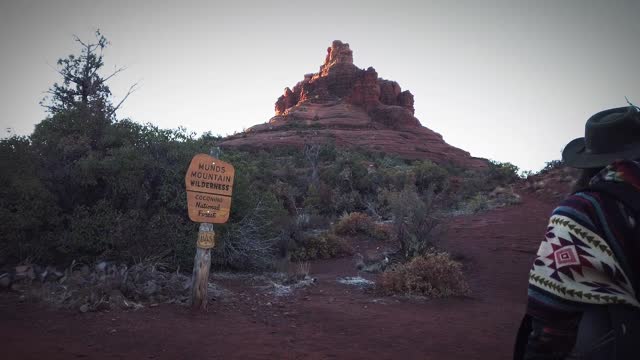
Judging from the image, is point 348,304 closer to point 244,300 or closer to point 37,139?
point 244,300

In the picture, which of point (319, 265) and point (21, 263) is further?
point (319, 265)

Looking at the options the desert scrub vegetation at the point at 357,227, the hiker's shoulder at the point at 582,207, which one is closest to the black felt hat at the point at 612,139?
the hiker's shoulder at the point at 582,207

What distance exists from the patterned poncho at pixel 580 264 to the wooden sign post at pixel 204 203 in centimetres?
479

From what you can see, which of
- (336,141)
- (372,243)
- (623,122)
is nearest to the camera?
(623,122)

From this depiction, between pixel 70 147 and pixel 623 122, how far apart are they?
8557 mm

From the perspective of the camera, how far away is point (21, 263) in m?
6.27

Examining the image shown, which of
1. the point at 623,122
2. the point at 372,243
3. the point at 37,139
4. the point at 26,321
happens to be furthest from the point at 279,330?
the point at 372,243

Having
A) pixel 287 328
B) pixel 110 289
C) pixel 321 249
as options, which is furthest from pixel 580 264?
pixel 321 249

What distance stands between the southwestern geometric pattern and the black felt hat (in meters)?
0.36

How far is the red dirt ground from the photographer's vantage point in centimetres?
416

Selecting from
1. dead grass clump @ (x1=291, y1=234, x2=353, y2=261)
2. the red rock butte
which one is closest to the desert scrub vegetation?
dead grass clump @ (x1=291, y1=234, x2=353, y2=261)

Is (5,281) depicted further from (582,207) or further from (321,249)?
(582,207)

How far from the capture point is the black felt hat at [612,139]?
5.45 ft

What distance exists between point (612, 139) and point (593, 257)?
564mm
